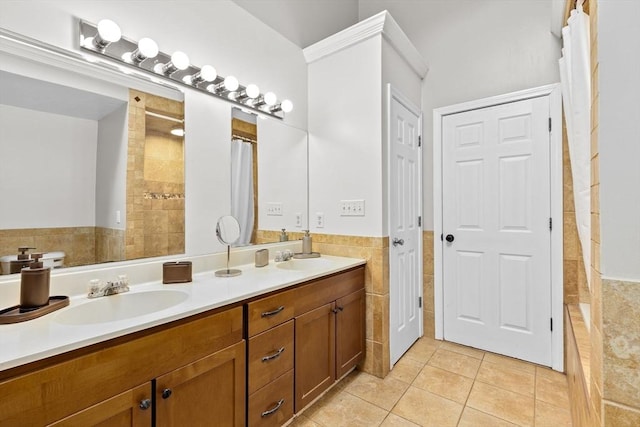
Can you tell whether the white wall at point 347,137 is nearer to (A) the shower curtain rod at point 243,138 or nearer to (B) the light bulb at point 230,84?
(A) the shower curtain rod at point 243,138

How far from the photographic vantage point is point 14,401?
0.71 metres

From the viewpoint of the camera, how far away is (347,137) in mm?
2189

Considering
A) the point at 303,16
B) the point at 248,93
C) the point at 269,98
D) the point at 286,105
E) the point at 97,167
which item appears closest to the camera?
the point at 97,167

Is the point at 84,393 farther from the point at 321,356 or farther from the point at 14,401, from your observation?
the point at 321,356

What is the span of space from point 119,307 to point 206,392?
51 cm

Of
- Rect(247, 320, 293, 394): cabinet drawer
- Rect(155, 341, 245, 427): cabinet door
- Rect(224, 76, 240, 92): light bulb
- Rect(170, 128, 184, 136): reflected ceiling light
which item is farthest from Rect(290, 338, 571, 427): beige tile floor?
Rect(224, 76, 240, 92): light bulb

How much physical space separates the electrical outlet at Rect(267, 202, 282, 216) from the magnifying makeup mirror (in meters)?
0.37

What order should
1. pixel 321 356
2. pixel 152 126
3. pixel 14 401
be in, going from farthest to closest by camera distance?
pixel 321 356 → pixel 152 126 → pixel 14 401

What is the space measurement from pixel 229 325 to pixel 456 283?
205 centimetres

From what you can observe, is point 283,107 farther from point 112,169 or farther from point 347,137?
point 112,169

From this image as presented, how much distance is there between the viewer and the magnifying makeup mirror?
1.63 meters

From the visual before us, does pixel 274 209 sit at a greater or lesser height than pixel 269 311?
greater

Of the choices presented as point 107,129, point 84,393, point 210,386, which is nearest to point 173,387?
point 210,386

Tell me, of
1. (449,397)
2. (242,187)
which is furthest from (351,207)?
(449,397)
